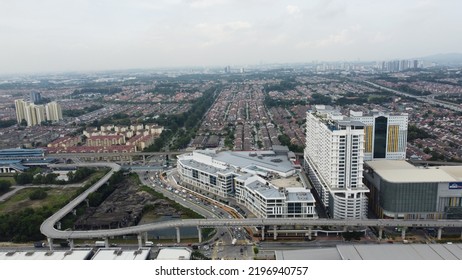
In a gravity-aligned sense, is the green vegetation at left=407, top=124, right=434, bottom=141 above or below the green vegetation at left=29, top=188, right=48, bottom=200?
above

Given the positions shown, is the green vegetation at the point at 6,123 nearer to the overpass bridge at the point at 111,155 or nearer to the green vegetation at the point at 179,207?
the overpass bridge at the point at 111,155

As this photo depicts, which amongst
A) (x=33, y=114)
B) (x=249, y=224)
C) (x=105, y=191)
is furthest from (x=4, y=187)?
(x=33, y=114)

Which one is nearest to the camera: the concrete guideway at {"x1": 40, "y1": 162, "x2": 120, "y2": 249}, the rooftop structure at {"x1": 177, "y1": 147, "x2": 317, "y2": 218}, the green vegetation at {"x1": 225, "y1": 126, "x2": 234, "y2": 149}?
the concrete guideway at {"x1": 40, "y1": 162, "x2": 120, "y2": 249}

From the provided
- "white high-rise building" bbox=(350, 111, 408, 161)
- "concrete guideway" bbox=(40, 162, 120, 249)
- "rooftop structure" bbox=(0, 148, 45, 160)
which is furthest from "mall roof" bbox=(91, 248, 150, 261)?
"rooftop structure" bbox=(0, 148, 45, 160)

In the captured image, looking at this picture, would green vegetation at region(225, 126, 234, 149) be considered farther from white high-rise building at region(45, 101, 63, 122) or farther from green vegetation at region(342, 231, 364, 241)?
white high-rise building at region(45, 101, 63, 122)

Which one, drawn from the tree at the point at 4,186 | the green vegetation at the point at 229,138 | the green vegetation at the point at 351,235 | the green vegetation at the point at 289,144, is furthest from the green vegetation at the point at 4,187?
the green vegetation at the point at 351,235

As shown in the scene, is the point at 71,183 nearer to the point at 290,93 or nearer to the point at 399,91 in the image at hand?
the point at 290,93
